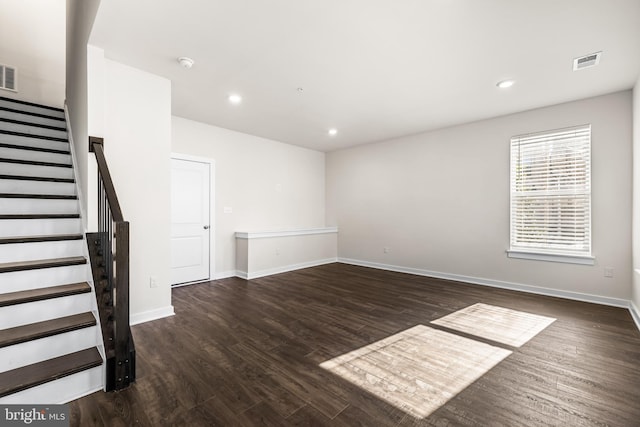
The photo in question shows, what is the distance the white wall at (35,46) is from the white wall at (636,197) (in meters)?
7.65

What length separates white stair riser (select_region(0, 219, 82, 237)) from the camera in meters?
2.35

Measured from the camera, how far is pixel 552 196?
3.96 m

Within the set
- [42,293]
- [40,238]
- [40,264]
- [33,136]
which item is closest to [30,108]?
[33,136]

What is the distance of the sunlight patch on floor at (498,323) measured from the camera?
2.71 metres

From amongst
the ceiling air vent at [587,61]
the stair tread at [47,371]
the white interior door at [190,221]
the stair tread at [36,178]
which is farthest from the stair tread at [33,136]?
the ceiling air vent at [587,61]

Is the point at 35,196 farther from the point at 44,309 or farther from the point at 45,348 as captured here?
the point at 45,348

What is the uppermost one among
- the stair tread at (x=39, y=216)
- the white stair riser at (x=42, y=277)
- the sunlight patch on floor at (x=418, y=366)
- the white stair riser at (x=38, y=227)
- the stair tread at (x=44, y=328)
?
the stair tread at (x=39, y=216)

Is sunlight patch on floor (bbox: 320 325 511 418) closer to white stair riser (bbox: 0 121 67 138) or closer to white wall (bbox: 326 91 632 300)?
white wall (bbox: 326 91 632 300)

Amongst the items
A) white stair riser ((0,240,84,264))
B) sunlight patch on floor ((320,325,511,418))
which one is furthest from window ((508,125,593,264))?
white stair riser ((0,240,84,264))

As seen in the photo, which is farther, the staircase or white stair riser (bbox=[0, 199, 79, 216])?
A: white stair riser (bbox=[0, 199, 79, 216])

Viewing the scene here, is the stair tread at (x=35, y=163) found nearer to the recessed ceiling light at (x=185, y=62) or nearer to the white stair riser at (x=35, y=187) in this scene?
the white stair riser at (x=35, y=187)

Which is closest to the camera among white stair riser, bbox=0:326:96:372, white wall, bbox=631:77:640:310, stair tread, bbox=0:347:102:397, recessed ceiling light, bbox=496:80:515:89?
stair tread, bbox=0:347:102:397

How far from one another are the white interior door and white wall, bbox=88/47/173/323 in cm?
129

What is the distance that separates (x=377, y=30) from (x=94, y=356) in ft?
→ 10.5
